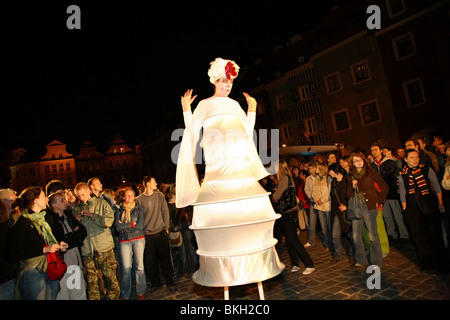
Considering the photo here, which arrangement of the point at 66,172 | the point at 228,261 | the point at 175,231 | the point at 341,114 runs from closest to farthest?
the point at 228,261 → the point at 175,231 → the point at 341,114 → the point at 66,172

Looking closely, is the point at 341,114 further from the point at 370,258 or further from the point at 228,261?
the point at 228,261

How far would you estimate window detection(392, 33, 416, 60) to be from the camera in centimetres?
1948

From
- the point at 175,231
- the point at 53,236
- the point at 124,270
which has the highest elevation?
the point at 53,236

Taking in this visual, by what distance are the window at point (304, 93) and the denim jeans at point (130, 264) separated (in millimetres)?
23610

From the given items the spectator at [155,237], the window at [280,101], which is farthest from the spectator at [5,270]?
the window at [280,101]

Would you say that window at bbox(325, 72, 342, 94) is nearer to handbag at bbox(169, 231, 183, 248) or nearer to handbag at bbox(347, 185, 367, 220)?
handbag at bbox(347, 185, 367, 220)

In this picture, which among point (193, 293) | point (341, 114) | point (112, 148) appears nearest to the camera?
point (193, 293)

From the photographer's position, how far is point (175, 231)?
7.27 meters

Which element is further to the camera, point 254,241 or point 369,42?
point 369,42

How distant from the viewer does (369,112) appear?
866 inches

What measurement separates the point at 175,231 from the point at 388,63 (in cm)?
2034

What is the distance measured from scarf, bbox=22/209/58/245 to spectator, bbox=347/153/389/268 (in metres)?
5.55

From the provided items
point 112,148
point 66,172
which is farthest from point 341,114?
point 112,148

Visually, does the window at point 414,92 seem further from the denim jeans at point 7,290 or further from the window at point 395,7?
the denim jeans at point 7,290
